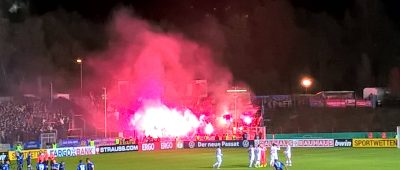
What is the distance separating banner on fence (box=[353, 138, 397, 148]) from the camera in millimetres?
74369

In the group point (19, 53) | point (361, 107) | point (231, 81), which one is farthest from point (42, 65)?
point (361, 107)

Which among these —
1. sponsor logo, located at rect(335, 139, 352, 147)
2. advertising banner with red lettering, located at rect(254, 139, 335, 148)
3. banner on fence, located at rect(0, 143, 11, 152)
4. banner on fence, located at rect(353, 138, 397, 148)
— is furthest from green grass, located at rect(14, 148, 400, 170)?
advertising banner with red lettering, located at rect(254, 139, 335, 148)

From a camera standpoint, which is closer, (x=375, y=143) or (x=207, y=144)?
(x=375, y=143)

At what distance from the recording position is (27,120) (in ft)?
261

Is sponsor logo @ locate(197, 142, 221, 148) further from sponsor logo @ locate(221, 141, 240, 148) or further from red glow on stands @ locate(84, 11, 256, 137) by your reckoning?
red glow on stands @ locate(84, 11, 256, 137)

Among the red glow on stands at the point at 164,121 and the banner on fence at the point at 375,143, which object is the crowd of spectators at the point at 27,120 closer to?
the red glow on stands at the point at 164,121

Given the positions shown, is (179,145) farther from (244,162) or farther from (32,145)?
(244,162)

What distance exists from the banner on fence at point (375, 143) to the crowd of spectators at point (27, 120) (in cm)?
3433

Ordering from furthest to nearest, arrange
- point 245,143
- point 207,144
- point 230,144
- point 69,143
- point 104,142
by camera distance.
Result: point 207,144
point 230,144
point 245,143
point 104,142
point 69,143

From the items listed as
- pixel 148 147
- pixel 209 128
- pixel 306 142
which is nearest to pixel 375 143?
pixel 306 142

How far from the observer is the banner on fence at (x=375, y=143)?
74369 mm

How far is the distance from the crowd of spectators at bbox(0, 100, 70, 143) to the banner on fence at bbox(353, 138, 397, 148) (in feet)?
113

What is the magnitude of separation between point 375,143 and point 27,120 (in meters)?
40.0

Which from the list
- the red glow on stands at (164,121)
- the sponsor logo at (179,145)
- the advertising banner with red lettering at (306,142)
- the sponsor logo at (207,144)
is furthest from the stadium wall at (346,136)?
the red glow on stands at (164,121)
